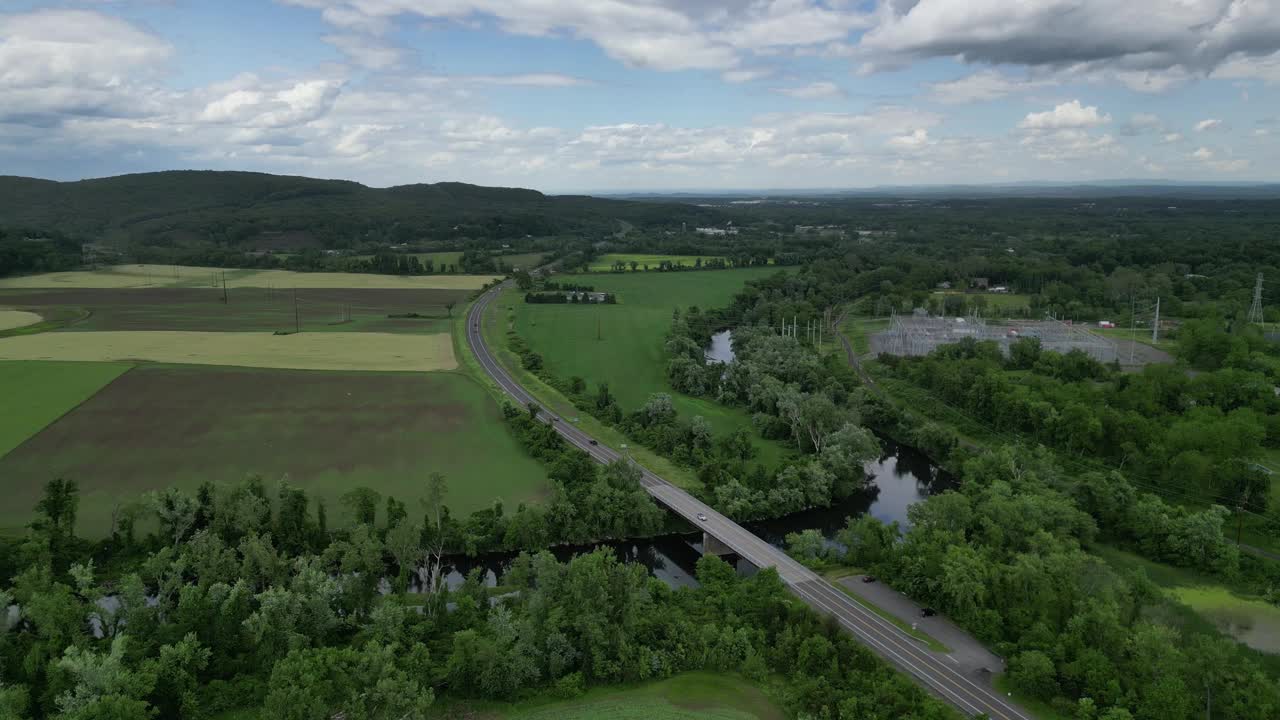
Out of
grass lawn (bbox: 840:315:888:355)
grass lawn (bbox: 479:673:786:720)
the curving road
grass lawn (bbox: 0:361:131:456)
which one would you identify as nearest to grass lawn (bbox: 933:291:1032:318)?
grass lawn (bbox: 840:315:888:355)

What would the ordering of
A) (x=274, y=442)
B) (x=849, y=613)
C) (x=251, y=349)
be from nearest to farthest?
(x=849, y=613)
(x=274, y=442)
(x=251, y=349)

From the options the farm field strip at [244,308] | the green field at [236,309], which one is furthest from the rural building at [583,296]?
the farm field strip at [244,308]

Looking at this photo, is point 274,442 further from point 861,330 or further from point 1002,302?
point 1002,302

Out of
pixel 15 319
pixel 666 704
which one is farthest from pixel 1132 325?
pixel 15 319

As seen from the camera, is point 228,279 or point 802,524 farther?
point 228,279

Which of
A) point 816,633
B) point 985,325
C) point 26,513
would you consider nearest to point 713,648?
point 816,633

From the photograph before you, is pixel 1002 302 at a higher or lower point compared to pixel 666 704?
higher

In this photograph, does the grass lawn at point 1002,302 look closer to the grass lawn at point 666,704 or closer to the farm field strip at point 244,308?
the farm field strip at point 244,308
